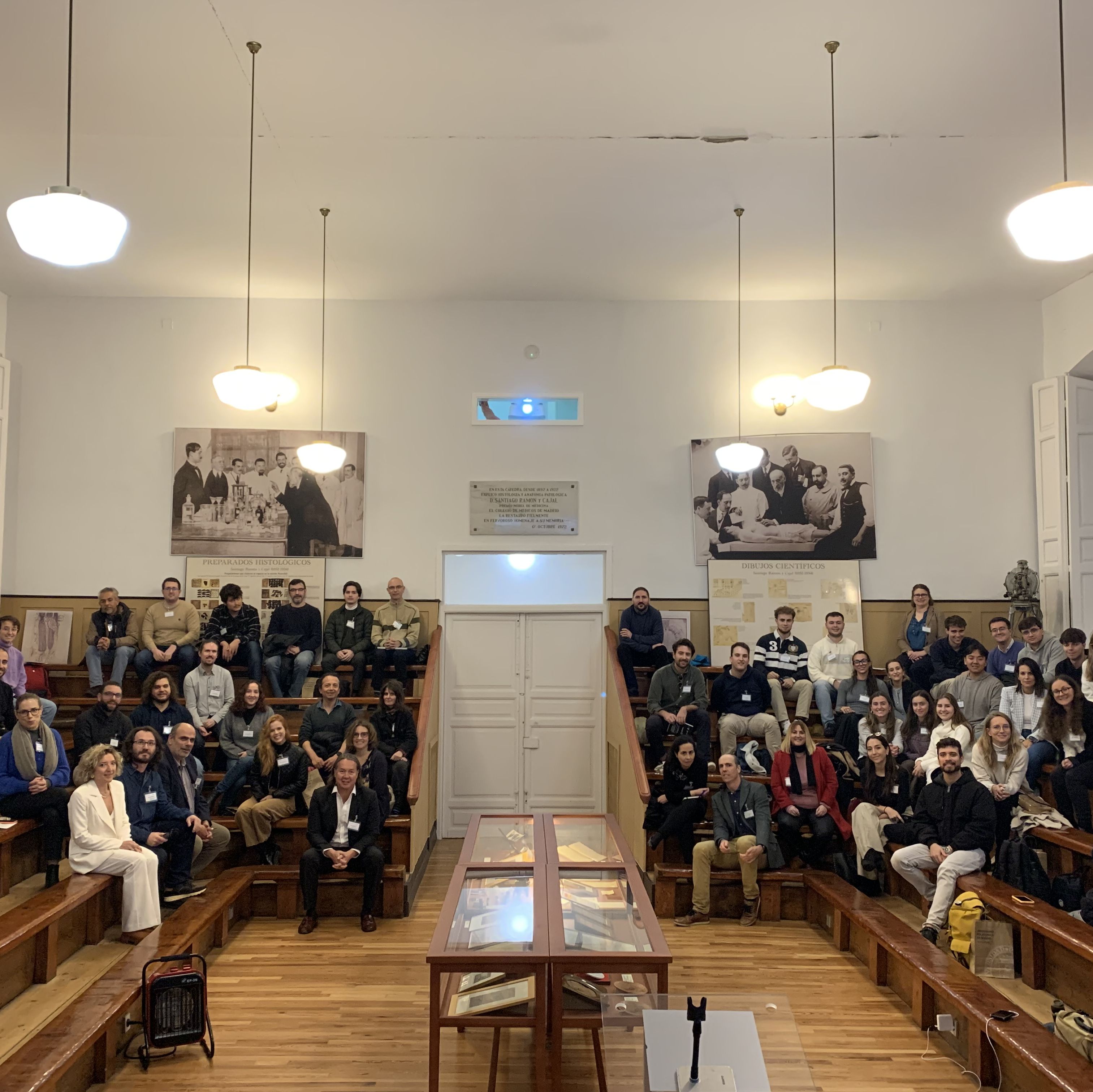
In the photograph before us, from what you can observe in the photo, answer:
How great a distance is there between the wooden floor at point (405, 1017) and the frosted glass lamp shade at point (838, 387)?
3.74 m

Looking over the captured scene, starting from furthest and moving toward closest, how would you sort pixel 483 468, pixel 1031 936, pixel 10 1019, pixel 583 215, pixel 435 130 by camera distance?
pixel 483 468
pixel 583 215
pixel 435 130
pixel 1031 936
pixel 10 1019

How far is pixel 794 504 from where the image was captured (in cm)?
1040

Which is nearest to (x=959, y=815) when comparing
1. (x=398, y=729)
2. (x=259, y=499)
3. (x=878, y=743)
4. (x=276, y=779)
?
(x=878, y=743)

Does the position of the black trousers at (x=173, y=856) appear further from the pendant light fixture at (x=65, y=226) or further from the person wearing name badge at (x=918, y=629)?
the person wearing name badge at (x=918, y=629)

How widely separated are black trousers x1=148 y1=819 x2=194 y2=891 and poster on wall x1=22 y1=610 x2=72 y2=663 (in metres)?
3.79

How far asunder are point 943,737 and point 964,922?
1.76m

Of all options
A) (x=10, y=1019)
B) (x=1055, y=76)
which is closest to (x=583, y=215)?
(x=1055, y=76)

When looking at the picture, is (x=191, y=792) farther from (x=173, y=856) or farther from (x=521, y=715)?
(x=521, y=715)

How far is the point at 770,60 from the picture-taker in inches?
242

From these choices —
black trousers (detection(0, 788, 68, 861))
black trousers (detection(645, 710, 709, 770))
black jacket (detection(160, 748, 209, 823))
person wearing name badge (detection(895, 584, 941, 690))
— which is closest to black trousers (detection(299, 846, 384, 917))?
black jacket (detection(160, 748, 209, 823))

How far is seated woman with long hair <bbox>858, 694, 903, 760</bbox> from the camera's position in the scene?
8250 mm

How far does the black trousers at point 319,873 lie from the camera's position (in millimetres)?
7184

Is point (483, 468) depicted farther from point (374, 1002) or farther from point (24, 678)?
point (374, 1002)

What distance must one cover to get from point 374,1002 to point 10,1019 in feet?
6.10
